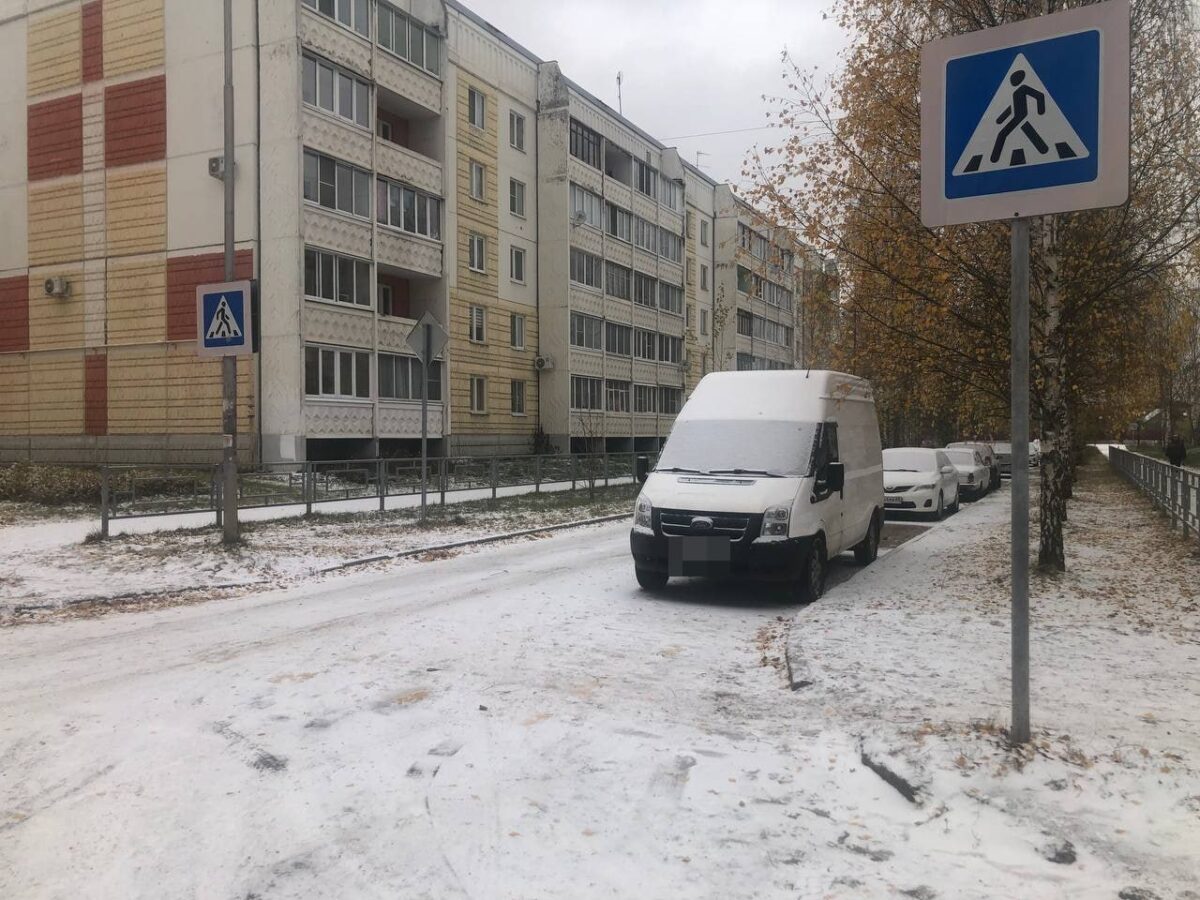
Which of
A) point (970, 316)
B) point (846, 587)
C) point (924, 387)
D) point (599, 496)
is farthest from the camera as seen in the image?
point (599, 496)

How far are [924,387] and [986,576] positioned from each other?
228 inches

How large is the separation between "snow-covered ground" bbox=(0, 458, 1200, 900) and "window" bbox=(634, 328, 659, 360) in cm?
3887

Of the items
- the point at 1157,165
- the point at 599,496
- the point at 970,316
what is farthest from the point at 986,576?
the point at 599,496

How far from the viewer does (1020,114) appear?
4234 millimetres

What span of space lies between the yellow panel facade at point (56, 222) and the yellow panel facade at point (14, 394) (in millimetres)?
3385

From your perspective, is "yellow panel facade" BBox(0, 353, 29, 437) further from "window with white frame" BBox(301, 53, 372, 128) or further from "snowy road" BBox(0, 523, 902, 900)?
"snowy road" BBox(0, 523, 902, 900)

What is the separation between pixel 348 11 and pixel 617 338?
65.7 ft

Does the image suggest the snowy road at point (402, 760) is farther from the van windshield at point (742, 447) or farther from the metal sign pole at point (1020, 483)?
the van windshield at point (742, 447)

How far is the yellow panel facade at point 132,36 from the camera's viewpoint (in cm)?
2819

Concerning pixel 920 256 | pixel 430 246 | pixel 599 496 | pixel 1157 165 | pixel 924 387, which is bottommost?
pixel 599 496

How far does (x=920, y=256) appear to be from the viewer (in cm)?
1073

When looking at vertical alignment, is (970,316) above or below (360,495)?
above

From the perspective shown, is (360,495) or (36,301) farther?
(36,301)

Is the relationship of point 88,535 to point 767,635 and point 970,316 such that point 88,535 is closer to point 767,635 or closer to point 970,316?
point 767,635
